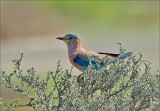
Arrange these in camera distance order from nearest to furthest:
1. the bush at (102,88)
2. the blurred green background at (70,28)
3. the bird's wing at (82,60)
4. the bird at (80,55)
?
the bush at (102,88), the bird at (80,55), the bird's wing at (82,60), the blurred green background at (70,28)

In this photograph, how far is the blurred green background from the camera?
58.8 feet

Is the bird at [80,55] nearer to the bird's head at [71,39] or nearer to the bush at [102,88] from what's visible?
the bird's head at [71,39]

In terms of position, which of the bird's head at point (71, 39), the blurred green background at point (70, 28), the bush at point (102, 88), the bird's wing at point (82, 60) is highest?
the blurred green background at point (70, 28)

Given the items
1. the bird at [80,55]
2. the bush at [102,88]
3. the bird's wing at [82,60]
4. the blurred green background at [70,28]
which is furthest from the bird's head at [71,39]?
→ the blurred green background at [70,28]

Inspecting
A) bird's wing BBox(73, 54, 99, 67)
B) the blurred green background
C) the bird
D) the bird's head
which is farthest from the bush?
the blurred green background

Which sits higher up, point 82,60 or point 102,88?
point 82,60

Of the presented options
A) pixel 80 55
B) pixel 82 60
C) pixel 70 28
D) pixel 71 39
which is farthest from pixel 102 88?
pixel 70 28

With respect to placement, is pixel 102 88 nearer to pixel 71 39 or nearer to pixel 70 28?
pixel 71 39

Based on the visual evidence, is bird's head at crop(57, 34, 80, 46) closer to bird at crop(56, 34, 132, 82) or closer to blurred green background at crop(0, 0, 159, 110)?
bird at crop(56, 34, 132, 82)

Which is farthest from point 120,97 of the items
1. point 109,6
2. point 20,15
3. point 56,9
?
point 109,6

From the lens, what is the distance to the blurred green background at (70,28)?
17.9 metres

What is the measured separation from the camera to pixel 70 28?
23812 mm

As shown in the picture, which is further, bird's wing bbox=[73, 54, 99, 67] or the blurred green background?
the blurred green background

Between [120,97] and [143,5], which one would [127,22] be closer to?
[143,5]
